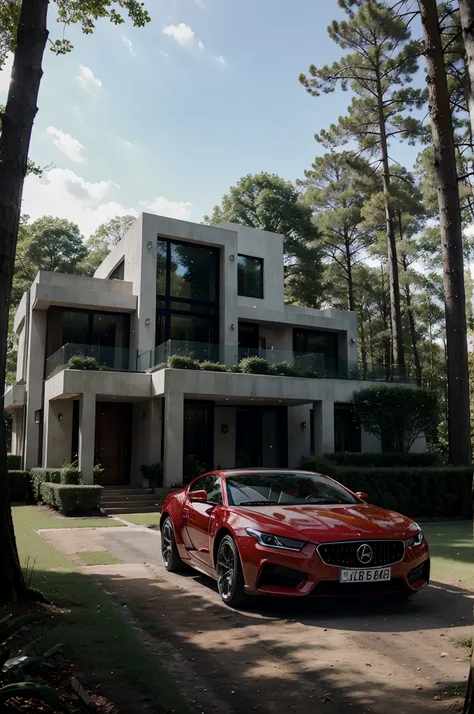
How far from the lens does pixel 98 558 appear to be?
9.77 m

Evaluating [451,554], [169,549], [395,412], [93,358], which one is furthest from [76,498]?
[395,412]

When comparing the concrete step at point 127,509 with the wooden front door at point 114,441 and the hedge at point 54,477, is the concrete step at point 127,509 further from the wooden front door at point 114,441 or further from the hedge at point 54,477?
the wooden front door at point 114,441

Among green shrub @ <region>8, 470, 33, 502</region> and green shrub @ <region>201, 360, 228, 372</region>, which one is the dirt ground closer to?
green shrub @ <region>201, 360, 228, 372</region>

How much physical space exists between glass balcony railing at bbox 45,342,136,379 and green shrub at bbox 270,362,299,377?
5.18 m

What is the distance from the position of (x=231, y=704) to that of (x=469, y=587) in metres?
4.58

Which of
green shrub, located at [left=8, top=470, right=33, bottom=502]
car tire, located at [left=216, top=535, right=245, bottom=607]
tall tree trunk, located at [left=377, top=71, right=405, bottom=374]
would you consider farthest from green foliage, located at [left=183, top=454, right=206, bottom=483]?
car tire, located at [left=216, top=535, right=245, bottom=607]

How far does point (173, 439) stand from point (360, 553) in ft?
47.5

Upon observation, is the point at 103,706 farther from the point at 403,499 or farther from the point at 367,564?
the point at 403,499

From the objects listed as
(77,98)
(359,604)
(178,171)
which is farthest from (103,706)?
(178,171)

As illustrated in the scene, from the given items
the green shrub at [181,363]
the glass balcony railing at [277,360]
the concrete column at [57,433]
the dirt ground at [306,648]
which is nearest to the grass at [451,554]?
the dirt ground at [306,648]

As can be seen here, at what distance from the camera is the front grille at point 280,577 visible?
18.8 ft

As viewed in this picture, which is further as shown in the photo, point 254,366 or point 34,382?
point 34,382

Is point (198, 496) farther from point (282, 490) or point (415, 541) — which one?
point (415, 541)

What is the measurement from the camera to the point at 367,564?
5863 millimetres
